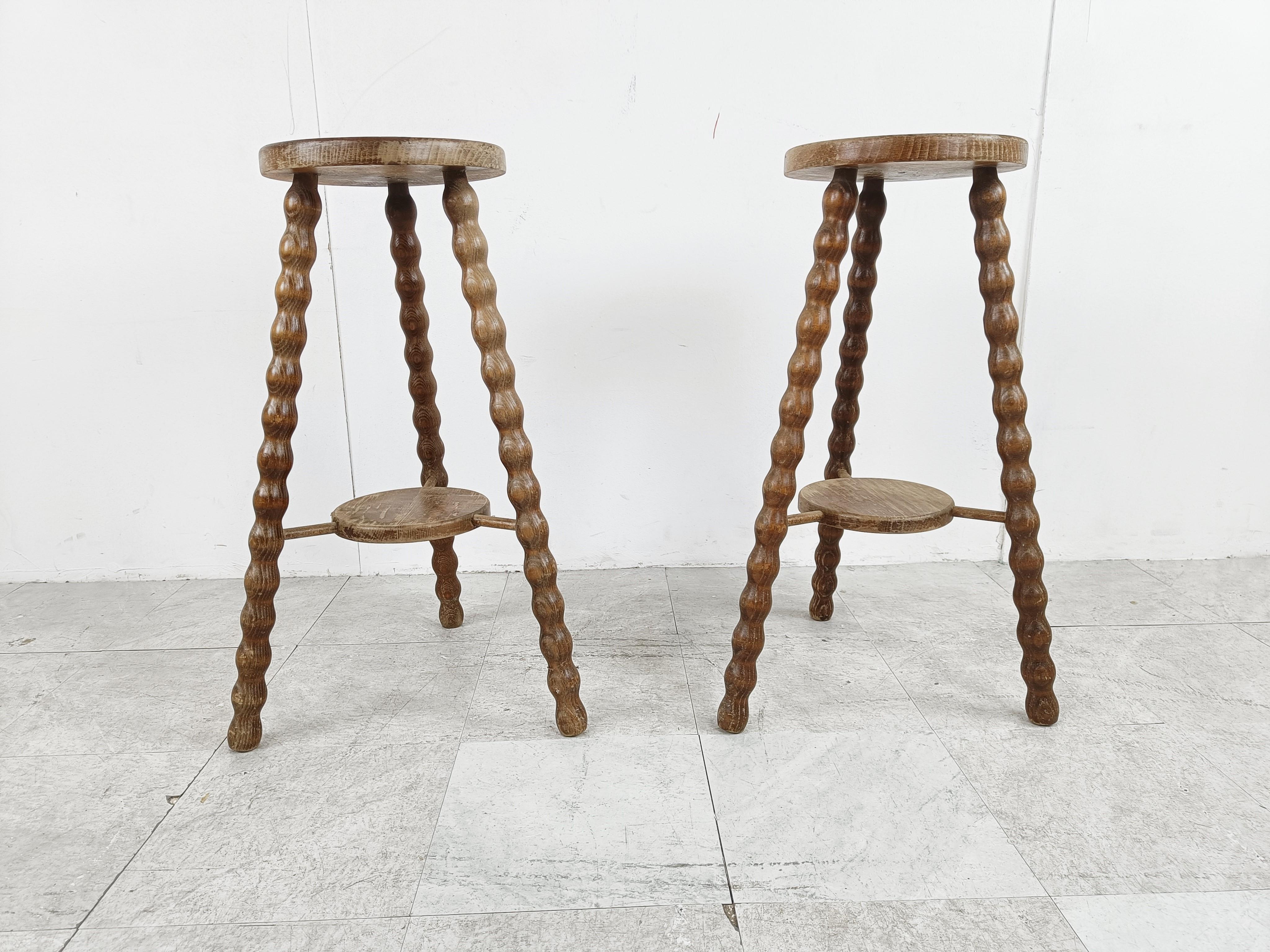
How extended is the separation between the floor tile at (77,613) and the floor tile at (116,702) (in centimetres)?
8

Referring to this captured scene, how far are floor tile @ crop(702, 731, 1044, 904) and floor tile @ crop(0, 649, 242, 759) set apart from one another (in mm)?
1199

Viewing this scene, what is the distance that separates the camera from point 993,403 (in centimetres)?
195

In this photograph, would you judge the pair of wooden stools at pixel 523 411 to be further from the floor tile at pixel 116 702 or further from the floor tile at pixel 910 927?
the floor tile at pixel 910 927

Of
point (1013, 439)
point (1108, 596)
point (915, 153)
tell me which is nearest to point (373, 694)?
point (1013, 439)

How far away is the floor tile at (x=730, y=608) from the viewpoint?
2.51 metres

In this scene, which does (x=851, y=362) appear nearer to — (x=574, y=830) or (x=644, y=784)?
(x=644, y=784)

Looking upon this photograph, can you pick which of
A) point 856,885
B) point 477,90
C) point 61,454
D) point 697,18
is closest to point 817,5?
point 697,18

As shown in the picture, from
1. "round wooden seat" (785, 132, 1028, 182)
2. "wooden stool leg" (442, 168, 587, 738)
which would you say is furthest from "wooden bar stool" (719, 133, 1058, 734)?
"wooden stool leg" (442, 168, 587, 738)

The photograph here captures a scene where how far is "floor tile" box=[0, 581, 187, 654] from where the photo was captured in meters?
2.52

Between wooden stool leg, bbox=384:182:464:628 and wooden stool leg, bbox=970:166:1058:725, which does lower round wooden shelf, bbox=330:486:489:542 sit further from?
wooden stool leg, bbox=970:166:1058:725

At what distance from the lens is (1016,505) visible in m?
1.92

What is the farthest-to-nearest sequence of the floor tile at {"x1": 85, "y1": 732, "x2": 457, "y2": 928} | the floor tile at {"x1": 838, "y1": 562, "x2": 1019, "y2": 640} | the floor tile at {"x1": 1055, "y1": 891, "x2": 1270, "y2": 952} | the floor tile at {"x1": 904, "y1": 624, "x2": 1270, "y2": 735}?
1. the floor tile at {"x1": 838, "y1": 562, "x2": 1019, "y2": 640}
2. the floor tile at {"x1": 904, "y1": 624, "x2": 1270, "y2": 735}
3. the floor tile at {"x1": 85, "y1": 732, "x2": 457, "y2": 928}
4. the floor tile at {"x1": 1055, "y1": 891, "x2": 1270, "y2": 952}

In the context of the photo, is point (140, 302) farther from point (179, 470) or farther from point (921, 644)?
point (921, 644)

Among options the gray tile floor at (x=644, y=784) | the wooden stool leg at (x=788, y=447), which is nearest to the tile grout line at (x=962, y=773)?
the gray tile floor at (x=644, y=784)
